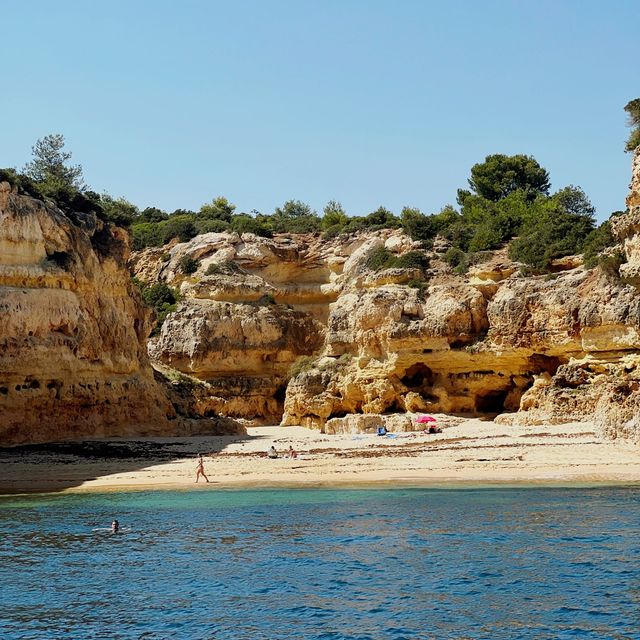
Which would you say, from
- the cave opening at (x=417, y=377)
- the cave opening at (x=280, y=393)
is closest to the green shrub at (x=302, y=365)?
the cave opening at (x=280, y=393)

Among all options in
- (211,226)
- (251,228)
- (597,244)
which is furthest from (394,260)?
(211,226)

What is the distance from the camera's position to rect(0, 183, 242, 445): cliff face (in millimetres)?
29234

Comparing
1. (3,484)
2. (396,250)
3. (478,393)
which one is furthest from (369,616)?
(396,250)

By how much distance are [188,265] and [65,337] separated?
22899 millimetres

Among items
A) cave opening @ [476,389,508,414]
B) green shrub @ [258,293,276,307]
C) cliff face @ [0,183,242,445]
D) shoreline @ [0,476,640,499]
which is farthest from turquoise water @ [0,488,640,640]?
green shrub @ [258,293,276,307]

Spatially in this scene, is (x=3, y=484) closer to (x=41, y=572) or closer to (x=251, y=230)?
(x=41, y=572)

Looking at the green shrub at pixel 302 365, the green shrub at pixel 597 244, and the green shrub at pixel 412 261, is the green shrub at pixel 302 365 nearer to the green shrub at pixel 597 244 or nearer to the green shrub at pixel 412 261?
the green shrub at pixel 412 261

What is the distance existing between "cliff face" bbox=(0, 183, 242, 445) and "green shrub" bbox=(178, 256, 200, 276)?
1731 cm

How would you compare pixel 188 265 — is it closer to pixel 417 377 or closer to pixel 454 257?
pixel 454 257

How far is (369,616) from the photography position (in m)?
11.8

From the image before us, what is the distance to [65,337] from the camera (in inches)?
1219

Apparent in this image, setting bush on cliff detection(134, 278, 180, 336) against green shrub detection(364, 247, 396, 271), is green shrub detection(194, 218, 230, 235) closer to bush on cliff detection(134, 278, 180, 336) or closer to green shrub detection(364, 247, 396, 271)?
bush on cliff detection(134, 278, 180, 336)

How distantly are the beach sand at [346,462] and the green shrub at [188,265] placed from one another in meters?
21.9

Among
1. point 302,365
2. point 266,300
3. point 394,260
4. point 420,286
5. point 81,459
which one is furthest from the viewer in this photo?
point 266,300
